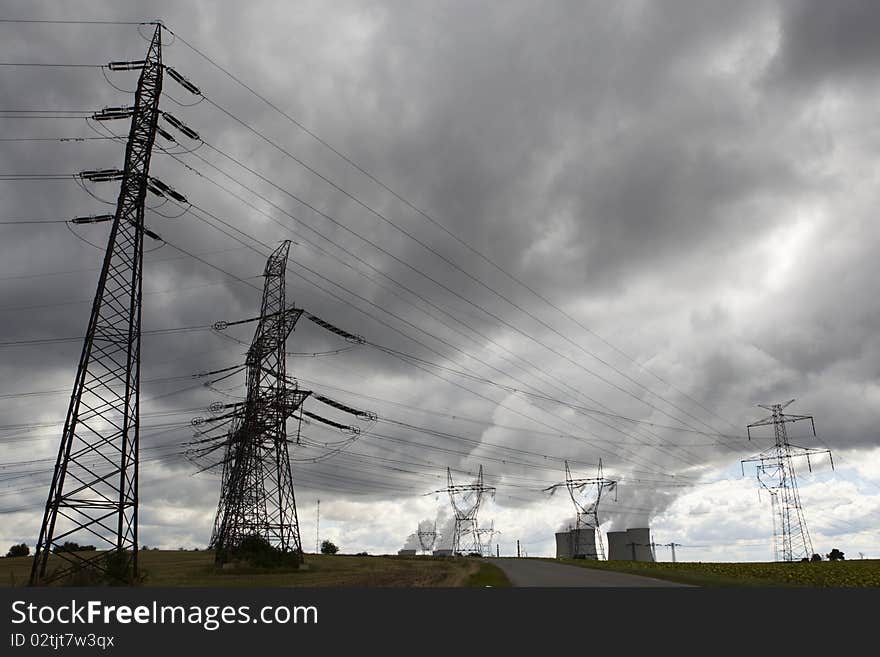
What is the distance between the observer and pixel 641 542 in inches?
3659

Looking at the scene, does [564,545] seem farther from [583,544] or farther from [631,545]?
[631,545]

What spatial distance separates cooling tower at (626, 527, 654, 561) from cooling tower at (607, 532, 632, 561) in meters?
0.29

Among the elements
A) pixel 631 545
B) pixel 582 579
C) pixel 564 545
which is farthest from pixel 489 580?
pixel 564 545

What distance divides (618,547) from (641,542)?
3.41 m

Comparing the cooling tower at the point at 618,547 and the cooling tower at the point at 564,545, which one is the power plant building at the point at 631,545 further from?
the cooling tower at the point at 564,545

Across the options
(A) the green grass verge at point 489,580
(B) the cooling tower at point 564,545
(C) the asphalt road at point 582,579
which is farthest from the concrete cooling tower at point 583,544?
(A) the green grass verge at point 489,580

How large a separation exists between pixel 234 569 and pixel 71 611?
3547cm

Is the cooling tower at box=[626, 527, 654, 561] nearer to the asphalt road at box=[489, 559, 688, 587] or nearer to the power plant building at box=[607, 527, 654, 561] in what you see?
the power plant building at box=[607, 527, 654, 561]

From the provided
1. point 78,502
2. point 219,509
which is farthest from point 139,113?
point 219,509

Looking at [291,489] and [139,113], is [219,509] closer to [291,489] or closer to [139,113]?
[291,489]

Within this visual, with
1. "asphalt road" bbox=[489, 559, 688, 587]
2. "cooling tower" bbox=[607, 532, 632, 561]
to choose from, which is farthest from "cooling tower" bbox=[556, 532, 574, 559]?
"asphalt road" bbox=[489, 559, 688, 587]

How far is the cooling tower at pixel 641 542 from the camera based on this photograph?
91.7m

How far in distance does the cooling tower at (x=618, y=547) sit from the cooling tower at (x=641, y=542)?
0.29 m

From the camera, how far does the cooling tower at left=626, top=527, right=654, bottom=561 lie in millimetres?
91688
